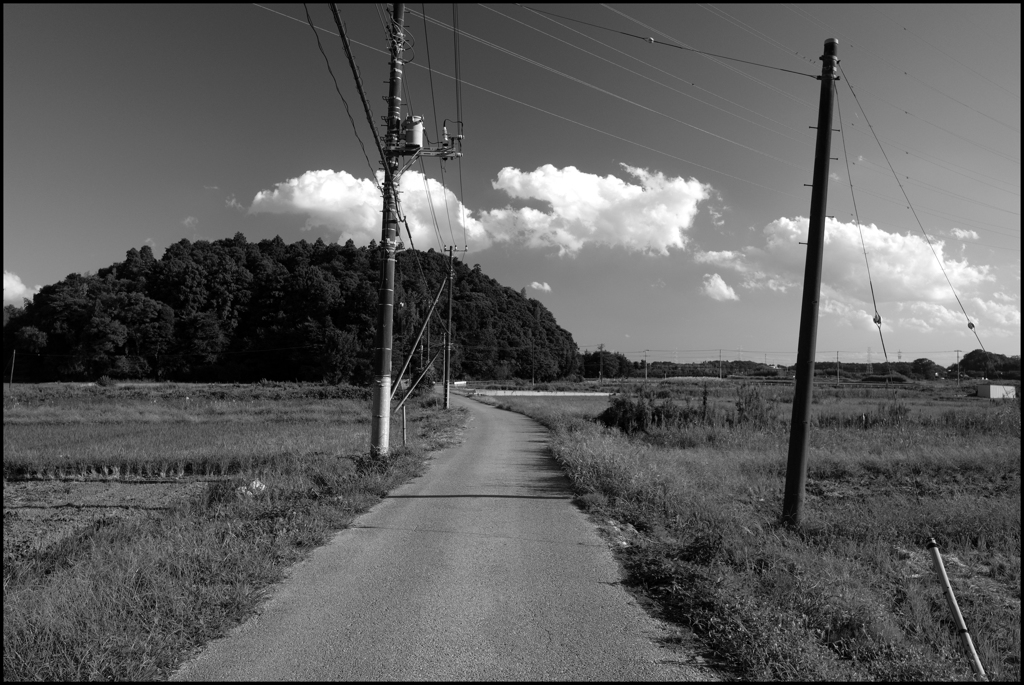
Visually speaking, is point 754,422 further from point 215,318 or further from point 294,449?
point 215,318

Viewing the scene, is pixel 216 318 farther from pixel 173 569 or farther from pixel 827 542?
pixel 827 542

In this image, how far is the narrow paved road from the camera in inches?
155

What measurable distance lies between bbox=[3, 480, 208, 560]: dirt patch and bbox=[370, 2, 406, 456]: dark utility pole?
407 centimetres

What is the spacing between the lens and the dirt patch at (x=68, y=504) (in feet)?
32.2

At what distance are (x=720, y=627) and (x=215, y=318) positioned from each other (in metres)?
74.8

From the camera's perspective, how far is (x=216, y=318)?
69.4m

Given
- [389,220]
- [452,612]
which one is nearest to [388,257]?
[389,220]

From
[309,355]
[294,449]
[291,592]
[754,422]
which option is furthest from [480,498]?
[309,355]

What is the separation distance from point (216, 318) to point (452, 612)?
7374cm

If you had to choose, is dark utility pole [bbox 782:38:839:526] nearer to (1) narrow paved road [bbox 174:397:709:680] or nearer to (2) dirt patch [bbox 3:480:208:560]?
(1) narrow paved road [bbox 174:397:709:680]

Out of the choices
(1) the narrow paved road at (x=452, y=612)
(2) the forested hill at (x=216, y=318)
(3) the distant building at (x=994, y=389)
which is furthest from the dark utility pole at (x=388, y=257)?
(3) the distant building at (x=994, y=389)

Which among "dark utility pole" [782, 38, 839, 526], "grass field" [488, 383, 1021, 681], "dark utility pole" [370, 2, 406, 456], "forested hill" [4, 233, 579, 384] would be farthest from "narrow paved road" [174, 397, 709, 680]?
"forested hill" [4, 233, 579, 384]

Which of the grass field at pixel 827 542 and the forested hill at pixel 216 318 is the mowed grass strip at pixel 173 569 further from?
the forested hill at pixel 216 318

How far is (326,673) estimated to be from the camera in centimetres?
382
